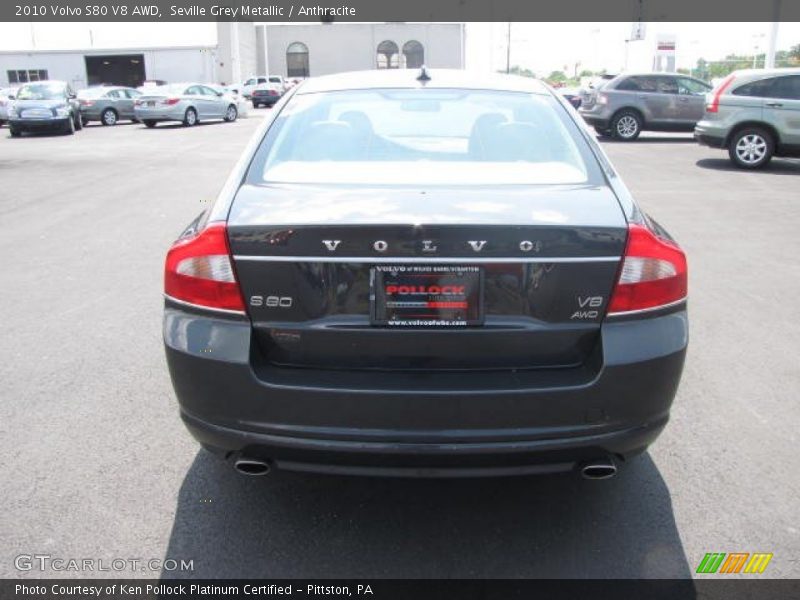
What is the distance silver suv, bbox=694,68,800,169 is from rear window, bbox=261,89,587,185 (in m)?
11.3

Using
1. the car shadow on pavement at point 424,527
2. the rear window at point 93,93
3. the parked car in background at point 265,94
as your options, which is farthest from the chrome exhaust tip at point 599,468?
the parked car in background at point 265,94

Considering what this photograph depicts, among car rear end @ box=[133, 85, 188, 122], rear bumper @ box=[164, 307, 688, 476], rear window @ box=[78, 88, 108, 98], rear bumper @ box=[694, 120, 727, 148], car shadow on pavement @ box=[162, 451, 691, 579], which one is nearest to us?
rear bumper @ box=[164, 307, 688, 476]

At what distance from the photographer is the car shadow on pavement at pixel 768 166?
535 inches

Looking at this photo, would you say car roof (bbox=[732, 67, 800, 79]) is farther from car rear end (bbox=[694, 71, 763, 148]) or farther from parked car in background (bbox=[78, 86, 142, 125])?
parked car in background (bbox=[78, 86, 142, 125])

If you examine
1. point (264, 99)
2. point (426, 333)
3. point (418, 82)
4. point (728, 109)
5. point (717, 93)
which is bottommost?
point (264, 99)

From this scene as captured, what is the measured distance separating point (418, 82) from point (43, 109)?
71.9 feet

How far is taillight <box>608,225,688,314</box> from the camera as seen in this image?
8.55 feet

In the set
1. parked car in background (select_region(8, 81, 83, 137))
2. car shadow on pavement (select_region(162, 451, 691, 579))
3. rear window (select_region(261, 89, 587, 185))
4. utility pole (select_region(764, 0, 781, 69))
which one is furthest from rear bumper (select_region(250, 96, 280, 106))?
car shadow on pavement (select_region(162, 451, 691, 579))

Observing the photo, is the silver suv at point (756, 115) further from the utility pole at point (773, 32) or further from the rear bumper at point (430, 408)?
the utility pole at point (773, 32)

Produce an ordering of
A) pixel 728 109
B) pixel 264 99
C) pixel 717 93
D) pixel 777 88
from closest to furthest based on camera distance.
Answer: pixel 777 88 < pixel 728 109 < pixel 717 93 < pixel 264 99

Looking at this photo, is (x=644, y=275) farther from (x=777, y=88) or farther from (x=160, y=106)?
(x=160, y=106)

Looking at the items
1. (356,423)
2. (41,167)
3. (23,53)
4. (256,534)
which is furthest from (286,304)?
(23,53)

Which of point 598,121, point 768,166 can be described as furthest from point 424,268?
point 598,121

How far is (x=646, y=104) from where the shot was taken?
19.8 m
